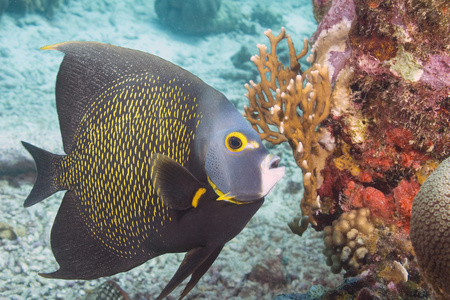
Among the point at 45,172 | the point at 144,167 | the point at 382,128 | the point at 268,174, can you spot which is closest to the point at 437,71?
the point at 382,128

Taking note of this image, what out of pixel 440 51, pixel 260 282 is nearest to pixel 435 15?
pixel 440 51

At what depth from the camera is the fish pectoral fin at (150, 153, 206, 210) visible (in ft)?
3.69

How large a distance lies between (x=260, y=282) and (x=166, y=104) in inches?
103

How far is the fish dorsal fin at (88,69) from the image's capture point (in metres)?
1.46

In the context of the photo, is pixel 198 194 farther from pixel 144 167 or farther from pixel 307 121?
pixel 307 121

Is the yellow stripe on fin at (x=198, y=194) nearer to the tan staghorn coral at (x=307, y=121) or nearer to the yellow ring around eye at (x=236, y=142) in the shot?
the yellow ring around eye at (x=236, y=142)

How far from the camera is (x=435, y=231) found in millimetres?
1168

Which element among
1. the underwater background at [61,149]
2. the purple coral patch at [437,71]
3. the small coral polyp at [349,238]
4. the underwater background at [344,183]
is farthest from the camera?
the underwater background at [61,149]

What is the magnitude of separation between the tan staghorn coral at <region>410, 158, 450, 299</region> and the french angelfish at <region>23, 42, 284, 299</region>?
0.63m

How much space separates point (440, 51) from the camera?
2.12 m

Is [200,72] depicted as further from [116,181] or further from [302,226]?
[116,181]

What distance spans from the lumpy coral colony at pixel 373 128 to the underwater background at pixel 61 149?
1003 millimetres

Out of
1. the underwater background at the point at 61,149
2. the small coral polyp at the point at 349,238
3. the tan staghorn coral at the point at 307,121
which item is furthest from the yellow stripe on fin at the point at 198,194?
the underwater background at the point at 61,149

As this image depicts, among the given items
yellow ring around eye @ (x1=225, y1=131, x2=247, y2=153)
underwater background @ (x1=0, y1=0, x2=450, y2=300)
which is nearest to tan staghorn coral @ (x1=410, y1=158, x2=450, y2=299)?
underwater background @ (x1=0, y1=0, x2=450, y2=300)
